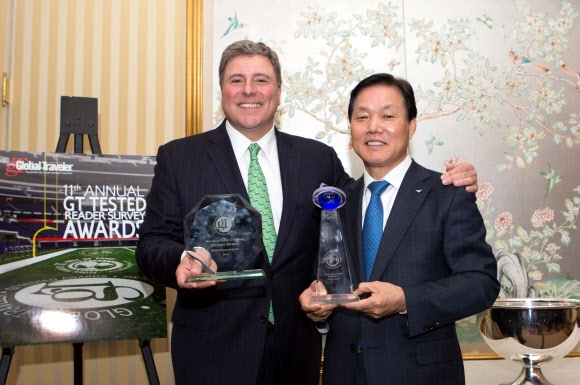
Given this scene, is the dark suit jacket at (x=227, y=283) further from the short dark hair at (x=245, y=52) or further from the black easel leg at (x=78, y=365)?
the black easel leg at (x=78, y=365)

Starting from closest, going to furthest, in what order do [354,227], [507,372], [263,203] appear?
[354,227]
[263,203]
[507,372]

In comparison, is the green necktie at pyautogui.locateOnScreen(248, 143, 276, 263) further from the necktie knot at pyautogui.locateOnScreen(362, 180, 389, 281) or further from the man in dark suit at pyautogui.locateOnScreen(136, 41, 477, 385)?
the necktie knot at pyautogui.locateOnScreen(362, 180, 389, 281)

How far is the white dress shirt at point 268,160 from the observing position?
1.81m

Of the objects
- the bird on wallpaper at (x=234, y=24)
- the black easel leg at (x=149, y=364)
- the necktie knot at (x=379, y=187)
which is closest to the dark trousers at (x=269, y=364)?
the necktie knot at (x=379, y=187)

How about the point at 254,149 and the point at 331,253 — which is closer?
the point at 331,253

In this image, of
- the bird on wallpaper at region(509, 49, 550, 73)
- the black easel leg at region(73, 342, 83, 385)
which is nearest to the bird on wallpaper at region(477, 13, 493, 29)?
the bird on wallpaper at region(509, 49, 550, 73)

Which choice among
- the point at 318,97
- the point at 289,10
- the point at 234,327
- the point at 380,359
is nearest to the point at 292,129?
the point at 318,97

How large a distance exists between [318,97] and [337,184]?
935 mm

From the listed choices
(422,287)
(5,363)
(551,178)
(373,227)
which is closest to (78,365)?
(5,363)

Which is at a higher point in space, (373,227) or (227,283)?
(373,227)

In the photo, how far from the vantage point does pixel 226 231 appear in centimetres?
154

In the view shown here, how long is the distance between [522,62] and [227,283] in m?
2.11

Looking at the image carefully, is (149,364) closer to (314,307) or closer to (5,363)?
(5,363)

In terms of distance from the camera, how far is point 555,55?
288cm
